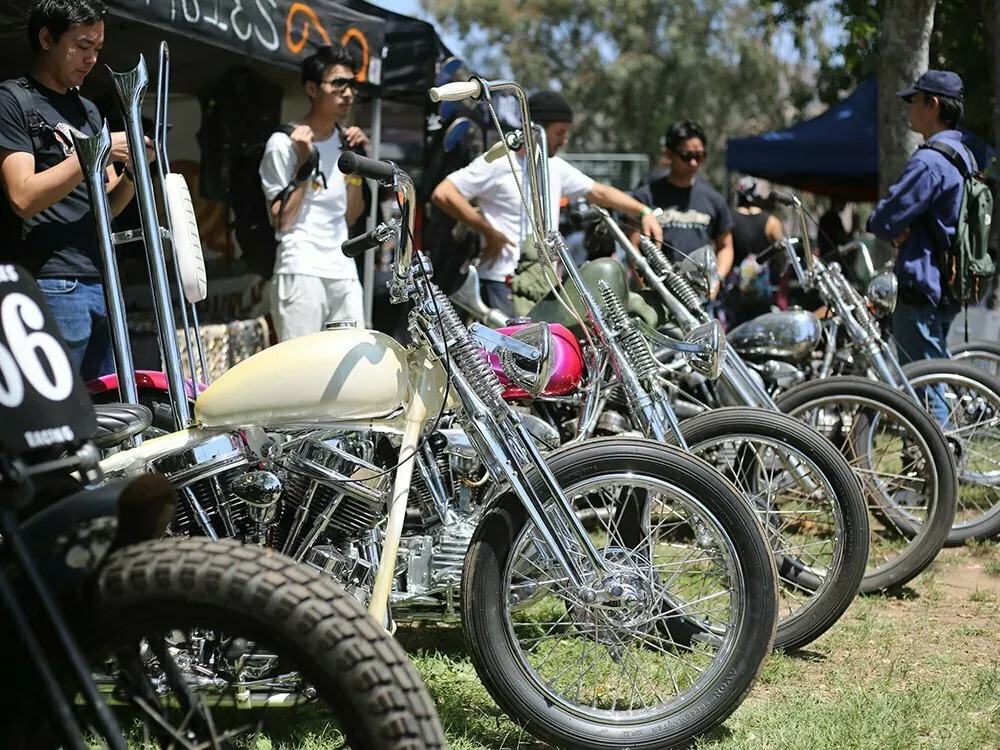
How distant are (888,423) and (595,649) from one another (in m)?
2.05

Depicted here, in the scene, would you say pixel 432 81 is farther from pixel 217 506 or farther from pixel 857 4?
pixel 857 4

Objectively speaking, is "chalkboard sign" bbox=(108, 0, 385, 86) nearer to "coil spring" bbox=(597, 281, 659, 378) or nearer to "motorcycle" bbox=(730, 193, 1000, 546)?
"coil spring" bbox=(597, 281, 659, 378)

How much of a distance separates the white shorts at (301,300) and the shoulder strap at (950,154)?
2.66 meters

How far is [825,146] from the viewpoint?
1167 centimetres

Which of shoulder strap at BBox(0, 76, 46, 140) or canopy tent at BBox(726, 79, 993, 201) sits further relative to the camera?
canopy tent at BBox(726, 79, 993, 201)

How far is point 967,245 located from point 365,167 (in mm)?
3652

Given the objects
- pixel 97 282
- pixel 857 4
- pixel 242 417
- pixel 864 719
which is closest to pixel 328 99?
pixel 97 282

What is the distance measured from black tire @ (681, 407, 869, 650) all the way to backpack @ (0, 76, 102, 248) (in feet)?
6.68

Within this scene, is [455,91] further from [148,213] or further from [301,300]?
[301,300]

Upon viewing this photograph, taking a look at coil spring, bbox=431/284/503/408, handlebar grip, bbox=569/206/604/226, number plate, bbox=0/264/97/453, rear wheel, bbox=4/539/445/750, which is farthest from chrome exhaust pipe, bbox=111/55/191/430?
handlebar grip, bbox=569/206/604/226

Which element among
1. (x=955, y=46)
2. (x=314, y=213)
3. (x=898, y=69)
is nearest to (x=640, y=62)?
(x=955, y=46)

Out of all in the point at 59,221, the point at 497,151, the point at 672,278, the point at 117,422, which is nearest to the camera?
the point at 117,422

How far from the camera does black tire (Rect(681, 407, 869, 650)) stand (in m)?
3.41

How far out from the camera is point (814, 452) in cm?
340
